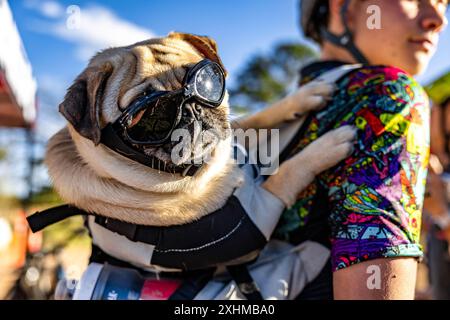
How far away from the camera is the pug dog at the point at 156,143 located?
150cm


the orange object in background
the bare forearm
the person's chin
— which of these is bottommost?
the orange object in background

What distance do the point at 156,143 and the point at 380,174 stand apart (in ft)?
2.44

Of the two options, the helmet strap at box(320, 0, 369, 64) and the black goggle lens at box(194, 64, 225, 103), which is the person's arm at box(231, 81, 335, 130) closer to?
the helmet strap at box(320, 0, 369, 64)

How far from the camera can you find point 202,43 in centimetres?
187

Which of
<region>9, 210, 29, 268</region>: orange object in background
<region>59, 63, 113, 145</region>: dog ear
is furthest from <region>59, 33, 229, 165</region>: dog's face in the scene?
<region>9, 210, 29, 268</region>: orange object in background

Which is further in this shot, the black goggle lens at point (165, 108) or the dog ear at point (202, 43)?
the dog ear at point (202, 43)

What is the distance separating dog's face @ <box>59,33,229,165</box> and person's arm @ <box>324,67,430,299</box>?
51 centimetres

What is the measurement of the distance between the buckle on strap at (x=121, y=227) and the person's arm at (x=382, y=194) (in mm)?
727

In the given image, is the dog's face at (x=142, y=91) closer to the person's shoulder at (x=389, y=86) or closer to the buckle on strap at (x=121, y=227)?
the buckle on strap at (x=121, y=227)

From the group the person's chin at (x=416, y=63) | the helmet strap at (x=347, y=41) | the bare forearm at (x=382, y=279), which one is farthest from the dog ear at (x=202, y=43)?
the bare forearm at (x=382, y=279)

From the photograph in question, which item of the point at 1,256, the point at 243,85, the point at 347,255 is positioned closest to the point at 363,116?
the point at 347,255

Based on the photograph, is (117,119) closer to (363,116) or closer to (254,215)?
(254,215)

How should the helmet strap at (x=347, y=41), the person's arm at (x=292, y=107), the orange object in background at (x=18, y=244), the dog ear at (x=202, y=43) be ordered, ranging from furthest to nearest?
the orange object in background at (x=18, y=244), the helmet strap at (x=347, y=41), the person's arm at (x=292, y=107), the dog ear at (x=202, y=43)

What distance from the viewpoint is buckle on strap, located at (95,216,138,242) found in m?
1.65
